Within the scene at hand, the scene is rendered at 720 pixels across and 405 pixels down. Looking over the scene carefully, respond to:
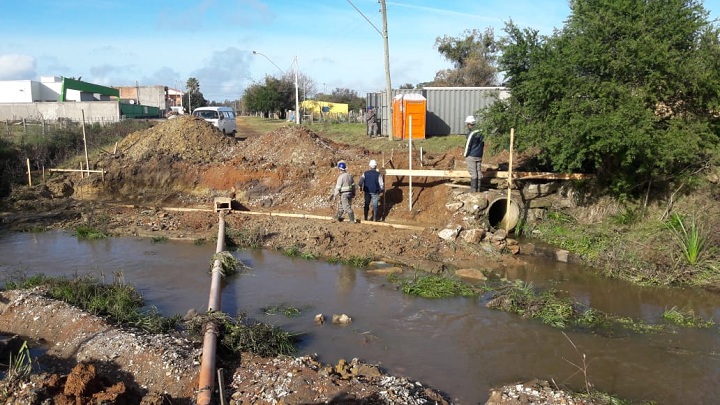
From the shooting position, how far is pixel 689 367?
7.43 meters

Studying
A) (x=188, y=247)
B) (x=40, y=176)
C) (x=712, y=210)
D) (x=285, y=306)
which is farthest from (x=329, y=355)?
(x=40, y=176)

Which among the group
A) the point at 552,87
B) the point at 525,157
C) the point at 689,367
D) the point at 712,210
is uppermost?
the point at 552,87

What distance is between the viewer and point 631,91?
12164 mm

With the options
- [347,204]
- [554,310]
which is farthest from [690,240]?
[347,204]

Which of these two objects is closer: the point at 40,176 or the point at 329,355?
the point at 329,355

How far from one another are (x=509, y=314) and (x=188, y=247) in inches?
325

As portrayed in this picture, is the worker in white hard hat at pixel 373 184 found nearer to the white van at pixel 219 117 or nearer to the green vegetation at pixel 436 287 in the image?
the green vegetation at pixel 436 287

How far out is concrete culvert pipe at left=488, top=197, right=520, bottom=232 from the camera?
14133 mm

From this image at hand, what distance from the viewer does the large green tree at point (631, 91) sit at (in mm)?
11672

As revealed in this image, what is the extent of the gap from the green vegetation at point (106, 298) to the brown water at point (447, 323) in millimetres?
512

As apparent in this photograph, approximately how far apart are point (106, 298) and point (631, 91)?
11388mm

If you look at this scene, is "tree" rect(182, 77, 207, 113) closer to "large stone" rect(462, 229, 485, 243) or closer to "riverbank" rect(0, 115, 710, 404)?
"riverbank" rect(0, 115, 710, 404)

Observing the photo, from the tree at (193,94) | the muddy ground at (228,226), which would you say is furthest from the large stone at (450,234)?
the tree at (193,94)

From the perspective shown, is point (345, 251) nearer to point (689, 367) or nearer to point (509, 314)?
point (509, 314)
